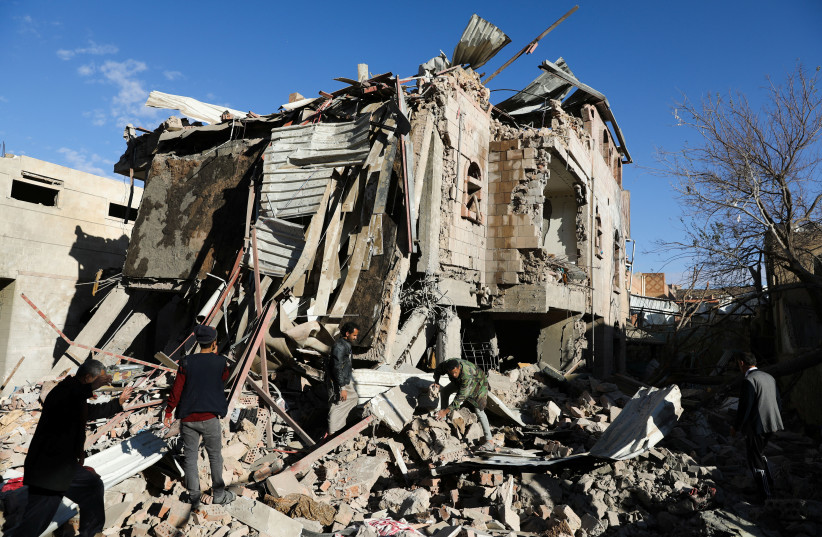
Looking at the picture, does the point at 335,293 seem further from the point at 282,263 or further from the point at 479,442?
the point at 479,442

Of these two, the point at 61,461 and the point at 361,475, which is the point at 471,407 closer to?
the point at 361,475

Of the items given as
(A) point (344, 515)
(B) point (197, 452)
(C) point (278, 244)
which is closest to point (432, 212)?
(C) point (278, 244)

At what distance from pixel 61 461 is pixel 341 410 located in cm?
337

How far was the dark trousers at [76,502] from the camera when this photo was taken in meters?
3.54

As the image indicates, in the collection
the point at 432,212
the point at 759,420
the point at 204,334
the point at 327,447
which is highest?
the point at 432,212

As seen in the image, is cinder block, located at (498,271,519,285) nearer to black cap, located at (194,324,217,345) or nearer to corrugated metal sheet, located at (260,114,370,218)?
corrugated metal sheet, located at (260,114,370,218)

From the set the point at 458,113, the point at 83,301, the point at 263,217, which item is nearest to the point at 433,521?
the point at 263,217

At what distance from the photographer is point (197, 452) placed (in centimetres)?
447

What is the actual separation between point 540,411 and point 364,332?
2.94 m

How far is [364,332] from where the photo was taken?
307 inches

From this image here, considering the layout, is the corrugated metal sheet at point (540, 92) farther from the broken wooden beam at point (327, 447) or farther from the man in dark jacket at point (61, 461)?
the man in dark jacket at point (61, 461)

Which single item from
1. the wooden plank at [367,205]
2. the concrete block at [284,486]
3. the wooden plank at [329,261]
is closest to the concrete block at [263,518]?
the concrete block at [284,486]

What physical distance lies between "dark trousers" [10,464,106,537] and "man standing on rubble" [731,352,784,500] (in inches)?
A: 233

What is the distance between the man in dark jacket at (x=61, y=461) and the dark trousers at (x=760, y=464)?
593 centimetres
